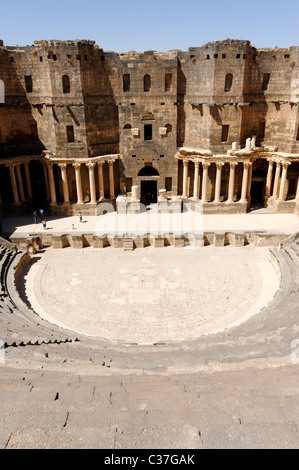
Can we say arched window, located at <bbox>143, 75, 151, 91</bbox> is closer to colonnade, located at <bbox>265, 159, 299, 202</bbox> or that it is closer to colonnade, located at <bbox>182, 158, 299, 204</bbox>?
colonnade, located at <bbox>182, 158, 299, 204</bbox>

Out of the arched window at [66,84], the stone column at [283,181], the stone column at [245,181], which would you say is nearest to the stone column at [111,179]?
the arched window at [66,84]

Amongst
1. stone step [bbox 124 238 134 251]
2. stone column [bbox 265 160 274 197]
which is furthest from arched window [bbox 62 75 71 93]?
stone column [bbox 265 160 274 197]

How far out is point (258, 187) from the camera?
108 feet

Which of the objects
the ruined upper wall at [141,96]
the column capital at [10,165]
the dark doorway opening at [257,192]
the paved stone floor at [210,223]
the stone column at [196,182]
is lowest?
the paved stone floor at [210,223]

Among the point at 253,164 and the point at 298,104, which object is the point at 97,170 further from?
the point at 298,104

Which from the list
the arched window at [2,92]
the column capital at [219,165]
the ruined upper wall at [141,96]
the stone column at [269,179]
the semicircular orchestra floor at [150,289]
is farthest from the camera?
the stone column at [269,179]

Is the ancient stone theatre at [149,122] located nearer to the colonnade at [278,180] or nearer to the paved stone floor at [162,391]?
the colonnade at [278,180]

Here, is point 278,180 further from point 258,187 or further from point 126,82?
point 126,82

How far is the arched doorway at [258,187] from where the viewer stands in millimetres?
31422

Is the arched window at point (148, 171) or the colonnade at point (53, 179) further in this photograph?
the arched window at point (148, 171)

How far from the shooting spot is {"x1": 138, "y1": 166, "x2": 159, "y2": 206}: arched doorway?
105ft

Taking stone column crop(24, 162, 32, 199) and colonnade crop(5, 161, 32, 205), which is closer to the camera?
colonnade crop(5, 161, 32, 205)

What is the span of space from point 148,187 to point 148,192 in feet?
1.49

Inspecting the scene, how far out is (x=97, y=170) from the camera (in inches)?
1188
